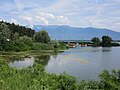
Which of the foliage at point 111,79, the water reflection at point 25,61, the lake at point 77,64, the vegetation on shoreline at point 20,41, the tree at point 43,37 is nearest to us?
the foliage at point 111,79

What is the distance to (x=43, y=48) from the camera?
75.5 m

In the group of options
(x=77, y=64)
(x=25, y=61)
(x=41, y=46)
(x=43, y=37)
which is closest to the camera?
(x=77, y=64)

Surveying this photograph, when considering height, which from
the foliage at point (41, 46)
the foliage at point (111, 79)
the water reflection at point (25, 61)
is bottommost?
the water reflection at point (25, 61)

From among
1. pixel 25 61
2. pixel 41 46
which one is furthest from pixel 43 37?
pixel 25 61

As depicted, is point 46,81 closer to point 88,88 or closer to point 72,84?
point 72,84

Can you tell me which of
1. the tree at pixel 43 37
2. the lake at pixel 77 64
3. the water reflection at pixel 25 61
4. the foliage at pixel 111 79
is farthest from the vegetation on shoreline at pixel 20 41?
the foliage at pixel 111 79

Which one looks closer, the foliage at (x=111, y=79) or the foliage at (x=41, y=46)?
the foliage at (x=111, y=79)

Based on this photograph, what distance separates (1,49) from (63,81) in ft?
179

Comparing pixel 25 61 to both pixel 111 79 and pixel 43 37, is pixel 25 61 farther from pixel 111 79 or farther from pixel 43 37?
pixel 43 37

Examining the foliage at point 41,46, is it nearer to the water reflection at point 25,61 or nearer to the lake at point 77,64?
the lake at point 77,64

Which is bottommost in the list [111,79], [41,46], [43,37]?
[41,46]

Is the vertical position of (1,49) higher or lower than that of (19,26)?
lower

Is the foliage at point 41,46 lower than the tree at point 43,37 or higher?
lower

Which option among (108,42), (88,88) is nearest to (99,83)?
(88,88)
